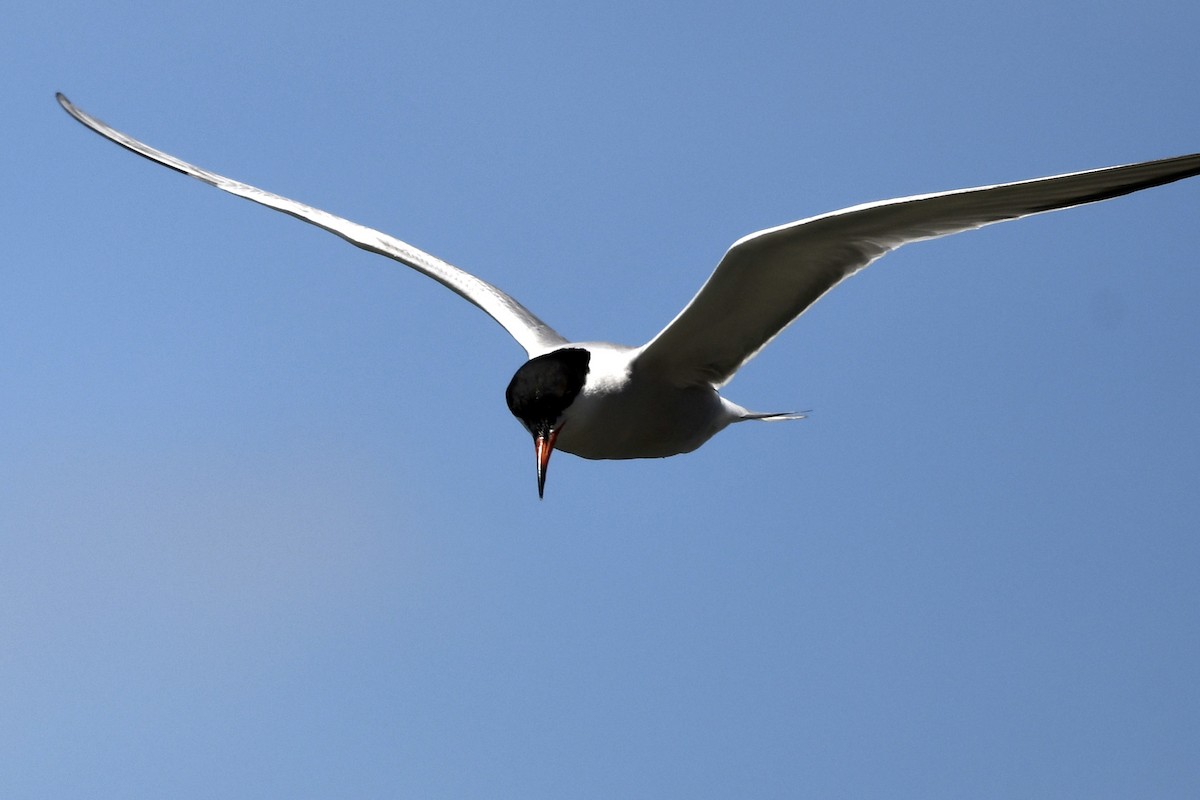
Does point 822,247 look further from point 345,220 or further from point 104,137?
point 104,137

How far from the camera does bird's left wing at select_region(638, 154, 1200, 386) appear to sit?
17.9 ft

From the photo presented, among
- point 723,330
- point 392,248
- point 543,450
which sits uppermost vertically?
point 392,248

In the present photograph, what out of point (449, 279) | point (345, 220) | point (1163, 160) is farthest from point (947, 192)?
point (345, 220)

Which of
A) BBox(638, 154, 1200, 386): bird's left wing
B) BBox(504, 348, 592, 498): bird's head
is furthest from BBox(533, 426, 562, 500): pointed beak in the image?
BBox(638, 154, 1200, 386): bird's left wing

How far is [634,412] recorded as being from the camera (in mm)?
6836

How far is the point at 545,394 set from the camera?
→ 252 inches

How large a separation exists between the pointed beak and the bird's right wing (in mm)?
870

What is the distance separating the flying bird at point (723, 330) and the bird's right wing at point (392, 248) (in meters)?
0.07

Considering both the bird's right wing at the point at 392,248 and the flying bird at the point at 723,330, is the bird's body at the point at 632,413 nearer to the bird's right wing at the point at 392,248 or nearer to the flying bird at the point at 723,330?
the flying bird at the point at 723,330

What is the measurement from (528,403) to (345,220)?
3.30 metres

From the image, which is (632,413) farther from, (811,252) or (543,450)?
(811,252)

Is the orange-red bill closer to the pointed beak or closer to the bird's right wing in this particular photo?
the pointed beak

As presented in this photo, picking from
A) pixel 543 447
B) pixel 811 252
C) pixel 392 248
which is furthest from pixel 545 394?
pixel 392 248

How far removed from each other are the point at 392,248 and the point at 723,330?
2870 millimetres
